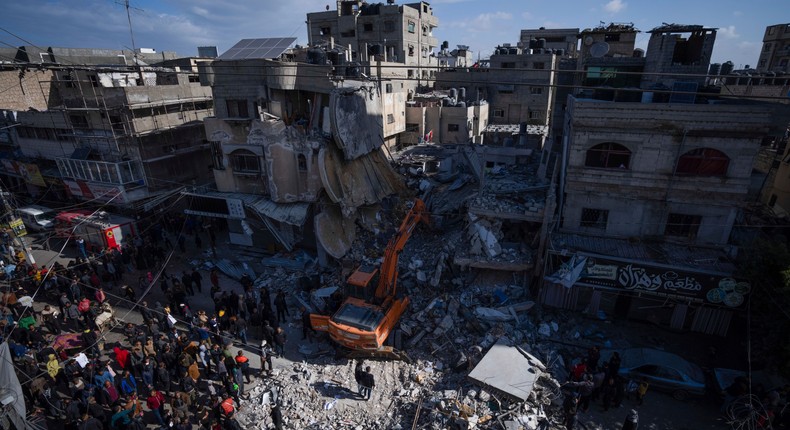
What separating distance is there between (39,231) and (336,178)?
70.8ft

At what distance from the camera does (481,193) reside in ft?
65.2

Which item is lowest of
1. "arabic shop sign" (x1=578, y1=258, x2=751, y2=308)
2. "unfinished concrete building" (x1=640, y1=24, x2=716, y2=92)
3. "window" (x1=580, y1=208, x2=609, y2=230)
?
"arabic shop sign" (x1=578, y1=258, x2=751, y2=308)

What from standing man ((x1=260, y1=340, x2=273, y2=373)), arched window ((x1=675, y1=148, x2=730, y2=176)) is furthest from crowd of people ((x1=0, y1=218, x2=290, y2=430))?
arched window ((x1=675, y1=148, x2=730, y2=176))

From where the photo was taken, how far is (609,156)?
645 inches

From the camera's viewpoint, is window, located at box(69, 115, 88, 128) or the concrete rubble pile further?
window, located at box(69, 115, 88, 128)

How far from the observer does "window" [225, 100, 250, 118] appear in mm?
21031

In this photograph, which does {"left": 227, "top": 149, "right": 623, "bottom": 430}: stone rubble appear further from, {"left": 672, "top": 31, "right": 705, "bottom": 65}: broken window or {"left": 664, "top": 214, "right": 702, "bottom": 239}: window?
{"left": 672, "top": 31, "right": 705, "bottom": 65}: broken window

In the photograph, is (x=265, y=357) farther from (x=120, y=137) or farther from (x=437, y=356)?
(x=120, y=137)

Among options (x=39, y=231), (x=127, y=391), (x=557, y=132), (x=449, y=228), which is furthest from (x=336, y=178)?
(x=39, y=231)

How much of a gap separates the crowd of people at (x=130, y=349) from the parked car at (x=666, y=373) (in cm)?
1154

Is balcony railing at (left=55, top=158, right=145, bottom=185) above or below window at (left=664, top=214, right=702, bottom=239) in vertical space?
above

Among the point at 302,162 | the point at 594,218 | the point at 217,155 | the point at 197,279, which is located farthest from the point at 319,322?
the point at 594,218

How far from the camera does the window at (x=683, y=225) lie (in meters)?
16.3

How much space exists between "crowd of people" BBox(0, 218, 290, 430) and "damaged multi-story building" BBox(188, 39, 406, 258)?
3.93 m
